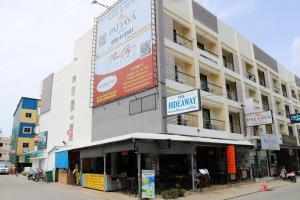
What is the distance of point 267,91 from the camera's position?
3167 cm

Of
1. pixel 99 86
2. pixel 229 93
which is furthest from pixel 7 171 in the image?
pixel 229 93

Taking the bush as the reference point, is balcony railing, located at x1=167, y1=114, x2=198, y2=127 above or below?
above

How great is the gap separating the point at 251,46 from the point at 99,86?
59.6ft

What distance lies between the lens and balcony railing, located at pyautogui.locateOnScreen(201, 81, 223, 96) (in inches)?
911

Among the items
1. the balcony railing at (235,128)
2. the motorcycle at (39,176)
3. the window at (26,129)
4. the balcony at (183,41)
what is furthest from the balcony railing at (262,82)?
the window at (26,129)

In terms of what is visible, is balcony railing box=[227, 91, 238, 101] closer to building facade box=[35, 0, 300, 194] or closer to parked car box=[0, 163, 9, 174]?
building facade box=[35, 0, 300, 194]

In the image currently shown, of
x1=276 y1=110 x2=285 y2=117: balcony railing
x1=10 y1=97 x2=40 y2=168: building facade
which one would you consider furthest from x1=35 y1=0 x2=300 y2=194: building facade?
x1=10 y1=97 x2=40 y2=168: building facade

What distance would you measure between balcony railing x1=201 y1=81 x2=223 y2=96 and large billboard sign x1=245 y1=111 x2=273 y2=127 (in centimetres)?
394

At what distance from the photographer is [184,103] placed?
16094 millimetres

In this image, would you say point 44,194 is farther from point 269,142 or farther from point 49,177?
point 269,142

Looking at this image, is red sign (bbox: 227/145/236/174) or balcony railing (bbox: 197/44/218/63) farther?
balcony railing (bbox: 197/44/218/63)

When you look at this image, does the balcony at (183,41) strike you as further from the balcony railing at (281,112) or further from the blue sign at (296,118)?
the balcony railing at (281,112)

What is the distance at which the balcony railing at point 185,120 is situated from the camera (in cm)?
1844

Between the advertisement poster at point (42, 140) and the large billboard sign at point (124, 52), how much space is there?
14.8 metres
